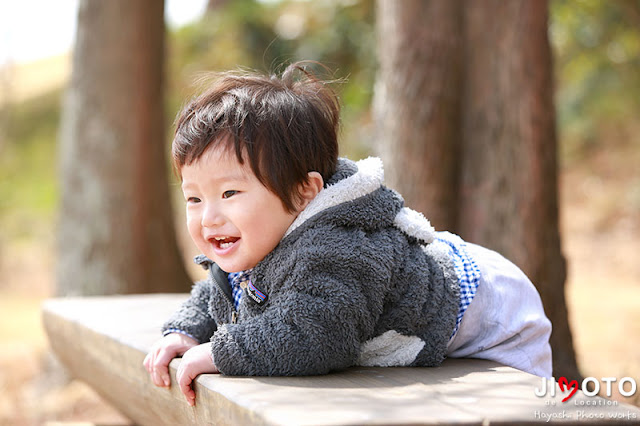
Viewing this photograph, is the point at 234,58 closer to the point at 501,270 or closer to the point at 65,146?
the point at 65,146

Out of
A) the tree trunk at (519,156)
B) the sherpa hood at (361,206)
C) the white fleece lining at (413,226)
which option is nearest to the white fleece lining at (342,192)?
the sherpa hood at (361,206)

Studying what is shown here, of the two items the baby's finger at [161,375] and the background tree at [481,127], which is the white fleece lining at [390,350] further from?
the background tree at [481,127]

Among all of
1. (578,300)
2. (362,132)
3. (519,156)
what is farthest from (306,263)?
(362,132)

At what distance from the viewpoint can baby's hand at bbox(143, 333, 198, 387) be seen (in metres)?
1.99

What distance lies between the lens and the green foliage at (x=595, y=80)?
1000 cm

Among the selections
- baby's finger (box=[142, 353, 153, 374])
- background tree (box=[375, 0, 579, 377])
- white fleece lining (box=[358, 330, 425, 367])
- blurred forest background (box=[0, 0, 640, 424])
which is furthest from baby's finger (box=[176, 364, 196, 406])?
blurred forest background (box=[0, 0, 640, 424])

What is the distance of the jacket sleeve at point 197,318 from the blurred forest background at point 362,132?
152 inches

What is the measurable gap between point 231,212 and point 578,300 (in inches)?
259

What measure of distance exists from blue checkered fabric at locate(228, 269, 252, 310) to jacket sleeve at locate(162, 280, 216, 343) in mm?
137

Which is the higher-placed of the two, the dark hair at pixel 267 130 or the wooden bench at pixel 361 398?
the dark hair at pixel 267 130

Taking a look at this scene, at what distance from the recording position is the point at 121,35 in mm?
4699

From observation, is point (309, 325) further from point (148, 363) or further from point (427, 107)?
point (427, 107)

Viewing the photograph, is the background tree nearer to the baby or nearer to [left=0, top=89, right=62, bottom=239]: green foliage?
the baby

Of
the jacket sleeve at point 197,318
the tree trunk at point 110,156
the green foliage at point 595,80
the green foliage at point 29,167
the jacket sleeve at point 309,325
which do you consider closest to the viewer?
the jacket sleeve at point 309,325
